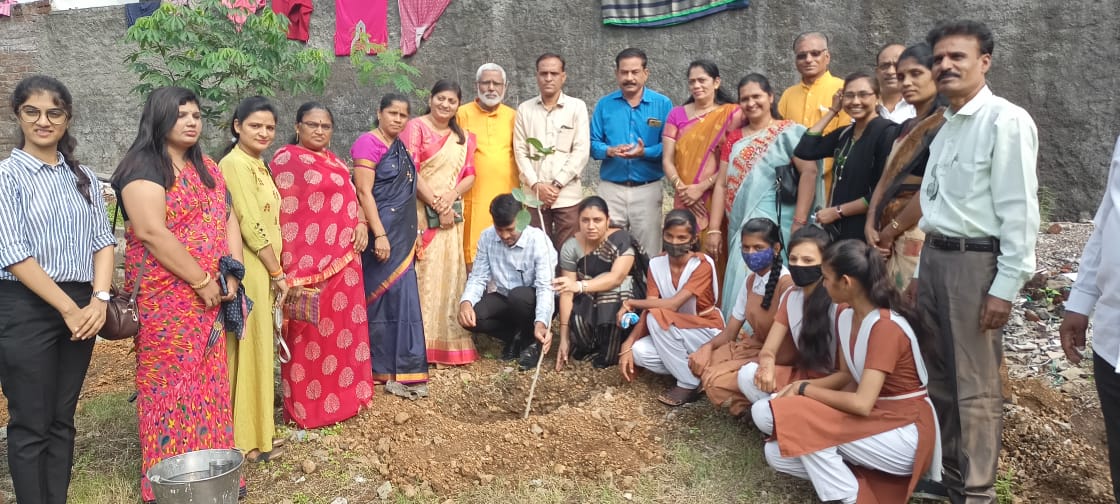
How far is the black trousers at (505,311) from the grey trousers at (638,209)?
788 mm

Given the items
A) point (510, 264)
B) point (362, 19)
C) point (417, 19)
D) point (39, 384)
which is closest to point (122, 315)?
point (39, 384)

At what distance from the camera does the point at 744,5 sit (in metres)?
6.96

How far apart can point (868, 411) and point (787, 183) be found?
1.61 m

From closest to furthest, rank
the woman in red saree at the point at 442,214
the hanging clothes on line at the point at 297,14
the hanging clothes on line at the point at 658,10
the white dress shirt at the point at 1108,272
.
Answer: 1. the white dress shirt at the point at 1108,272
2. the woman in red saree at the point at 442,214
3. the hanging clothes on line at the point at 658,10
4. the hanging clothes on line at the point at 297,14

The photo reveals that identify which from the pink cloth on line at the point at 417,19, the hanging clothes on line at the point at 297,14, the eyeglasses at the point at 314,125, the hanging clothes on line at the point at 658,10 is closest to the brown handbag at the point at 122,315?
the eyeglasses at the point at 314,125

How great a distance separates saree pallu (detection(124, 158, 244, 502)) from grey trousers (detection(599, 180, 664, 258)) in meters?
2.58

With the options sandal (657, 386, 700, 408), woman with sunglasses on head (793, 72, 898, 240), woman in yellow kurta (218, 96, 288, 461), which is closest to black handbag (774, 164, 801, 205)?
woman with sunglasses on head (793, 72, 898, 240)

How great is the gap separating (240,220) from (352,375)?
1.08 metres

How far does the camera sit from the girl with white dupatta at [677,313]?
158 inches

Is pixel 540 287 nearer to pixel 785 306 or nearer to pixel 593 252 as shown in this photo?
pixel 593 252

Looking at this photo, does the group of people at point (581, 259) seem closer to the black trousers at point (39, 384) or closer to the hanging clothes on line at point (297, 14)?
the black trousers at point (39, 384)

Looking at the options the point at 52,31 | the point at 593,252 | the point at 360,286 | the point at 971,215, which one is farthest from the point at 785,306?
the point at 52,31

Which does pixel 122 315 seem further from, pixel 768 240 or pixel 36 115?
pixel 768 240

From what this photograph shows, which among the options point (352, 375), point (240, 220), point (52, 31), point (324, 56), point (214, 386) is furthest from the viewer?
point (52, 31)
